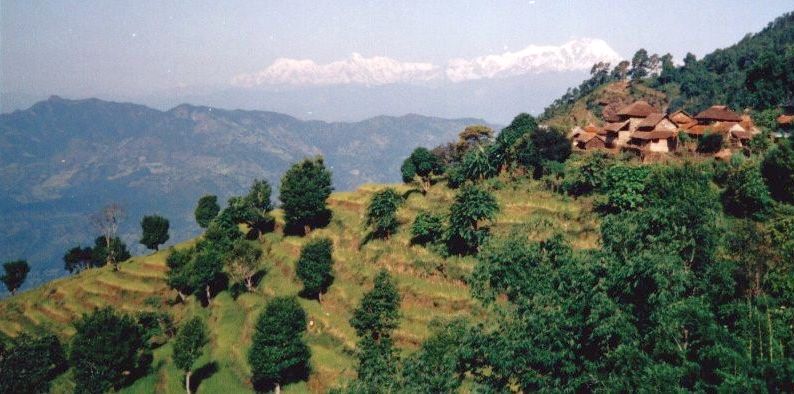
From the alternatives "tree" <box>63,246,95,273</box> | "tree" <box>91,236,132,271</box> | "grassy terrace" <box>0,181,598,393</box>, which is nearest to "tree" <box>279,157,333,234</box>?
"grassy terrace" <box>0,181,598,393</box>

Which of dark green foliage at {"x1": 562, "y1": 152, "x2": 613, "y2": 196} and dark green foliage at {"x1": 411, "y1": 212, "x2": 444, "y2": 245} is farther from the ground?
dark green foliage at {"x1": 562, "y1": 152, "x2": 613, "y2": 196}

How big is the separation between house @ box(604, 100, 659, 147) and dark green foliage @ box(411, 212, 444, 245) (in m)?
26.6

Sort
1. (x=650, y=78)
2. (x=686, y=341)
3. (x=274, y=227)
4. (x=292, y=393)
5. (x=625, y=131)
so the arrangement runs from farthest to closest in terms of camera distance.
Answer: (x=650, y=78), (x=274, y=227), (x=625, y=131), (x=292, y=393), (x=686, y=341)

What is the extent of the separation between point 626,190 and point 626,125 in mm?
22893

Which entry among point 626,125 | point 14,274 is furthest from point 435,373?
point 14,274

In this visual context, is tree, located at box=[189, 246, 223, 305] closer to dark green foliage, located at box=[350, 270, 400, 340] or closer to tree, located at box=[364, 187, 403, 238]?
tree, located at box=[364, 187, 403, 238]

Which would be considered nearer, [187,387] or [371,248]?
[187,387]

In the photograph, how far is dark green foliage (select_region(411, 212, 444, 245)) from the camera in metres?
48.1

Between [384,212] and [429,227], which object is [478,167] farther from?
[429,227]

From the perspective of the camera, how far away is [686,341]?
19.8 m

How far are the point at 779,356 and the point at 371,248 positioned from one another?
39.2 m

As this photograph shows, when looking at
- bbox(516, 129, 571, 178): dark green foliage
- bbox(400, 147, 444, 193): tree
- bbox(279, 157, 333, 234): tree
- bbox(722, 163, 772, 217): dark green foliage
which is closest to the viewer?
bbox(722, 163, 772, 217): dark green foliage

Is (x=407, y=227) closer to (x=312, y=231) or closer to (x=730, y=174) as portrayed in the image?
(x=312, y=231)

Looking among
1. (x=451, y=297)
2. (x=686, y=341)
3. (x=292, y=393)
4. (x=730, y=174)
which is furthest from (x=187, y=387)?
(x=730, y=174)
